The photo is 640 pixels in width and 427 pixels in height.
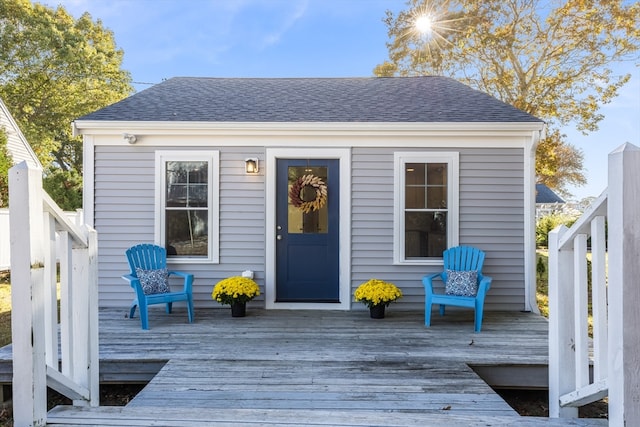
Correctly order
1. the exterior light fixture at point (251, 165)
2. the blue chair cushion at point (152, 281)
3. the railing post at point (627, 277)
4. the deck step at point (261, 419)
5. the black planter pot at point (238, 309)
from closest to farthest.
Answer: the railing post at point (627, 277) < the deck step at point (261, 419) < the blue chair cushion at point (152, 281) < the black planter pot at point (238, 309) < the exterior light fixture at point (251, 165)

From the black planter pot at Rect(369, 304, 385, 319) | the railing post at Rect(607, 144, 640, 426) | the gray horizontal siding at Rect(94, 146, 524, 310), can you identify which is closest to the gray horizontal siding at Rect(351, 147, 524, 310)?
the gray horizontal siding at Rect(94, 146, 524, 310)

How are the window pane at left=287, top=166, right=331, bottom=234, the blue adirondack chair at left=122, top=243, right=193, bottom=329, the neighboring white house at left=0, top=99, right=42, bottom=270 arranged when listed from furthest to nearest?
the neighboring white house at left=0, top=99, right=42, bottom=270 → the window pane at left=287, top=166, right=331, bottom=234 → the blue adirondack chair at left=122, top=243, right=193, bottom=329

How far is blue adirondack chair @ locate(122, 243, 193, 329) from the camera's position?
12.4 feet

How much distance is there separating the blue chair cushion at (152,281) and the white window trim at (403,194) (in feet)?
8.55

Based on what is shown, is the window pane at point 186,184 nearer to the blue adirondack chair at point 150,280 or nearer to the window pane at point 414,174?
the blue adirondack chair at point 150,280

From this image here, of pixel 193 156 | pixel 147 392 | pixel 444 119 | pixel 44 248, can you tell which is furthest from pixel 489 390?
pixel 193 156

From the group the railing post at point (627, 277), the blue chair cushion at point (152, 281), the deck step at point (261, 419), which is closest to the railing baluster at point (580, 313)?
the deck step at point (261, 419)

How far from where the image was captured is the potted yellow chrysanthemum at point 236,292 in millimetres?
4105

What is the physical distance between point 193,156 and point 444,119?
299 cm

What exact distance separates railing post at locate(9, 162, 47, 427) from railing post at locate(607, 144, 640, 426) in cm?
216

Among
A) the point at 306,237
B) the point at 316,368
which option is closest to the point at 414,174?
the point at 306,237

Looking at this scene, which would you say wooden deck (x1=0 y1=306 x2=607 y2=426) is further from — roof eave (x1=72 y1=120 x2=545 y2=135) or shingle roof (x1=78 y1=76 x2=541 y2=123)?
shingle roof (x1=78 y1=76 x2=541 y2=123)

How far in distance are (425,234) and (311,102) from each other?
7.66 ft

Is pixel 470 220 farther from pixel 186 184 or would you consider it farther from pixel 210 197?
pixel 186 184
